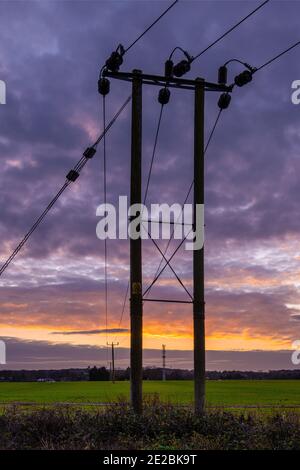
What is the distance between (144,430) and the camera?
13.5m

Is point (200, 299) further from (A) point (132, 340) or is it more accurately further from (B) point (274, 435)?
(B) point (274, 435)

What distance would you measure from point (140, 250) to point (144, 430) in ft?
16.0

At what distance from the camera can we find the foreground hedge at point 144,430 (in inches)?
491

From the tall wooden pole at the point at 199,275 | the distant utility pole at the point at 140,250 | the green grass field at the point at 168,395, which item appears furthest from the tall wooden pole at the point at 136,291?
the green grass field at the point at 168,395

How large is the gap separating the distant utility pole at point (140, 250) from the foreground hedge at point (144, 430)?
3.66 feet

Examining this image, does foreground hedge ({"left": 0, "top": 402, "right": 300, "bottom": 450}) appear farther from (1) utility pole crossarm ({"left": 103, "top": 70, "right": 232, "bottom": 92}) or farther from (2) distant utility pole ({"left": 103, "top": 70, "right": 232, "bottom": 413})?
(1) utility pole crossarm ({"left": 103, "top": 70, "right": 232, "bottom": 92})

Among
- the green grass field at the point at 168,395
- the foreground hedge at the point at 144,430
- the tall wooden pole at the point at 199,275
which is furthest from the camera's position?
→ the green grass field at the point at 168,395

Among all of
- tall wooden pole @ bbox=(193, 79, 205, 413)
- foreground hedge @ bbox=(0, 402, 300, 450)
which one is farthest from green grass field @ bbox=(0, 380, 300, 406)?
foreground hedge @ bbox=(0, 402, 300, 450)

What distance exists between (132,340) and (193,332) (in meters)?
1.79

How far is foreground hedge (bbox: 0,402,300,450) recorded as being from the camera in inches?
491

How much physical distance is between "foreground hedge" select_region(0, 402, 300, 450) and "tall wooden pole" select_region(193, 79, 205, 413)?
1187 millimetres

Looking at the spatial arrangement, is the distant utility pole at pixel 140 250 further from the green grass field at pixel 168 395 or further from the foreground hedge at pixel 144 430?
the green grass field at pixel 168 395
